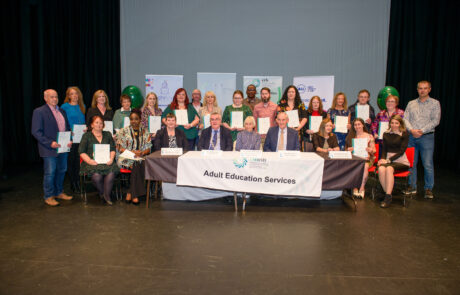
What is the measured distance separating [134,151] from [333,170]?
2943 millimetres

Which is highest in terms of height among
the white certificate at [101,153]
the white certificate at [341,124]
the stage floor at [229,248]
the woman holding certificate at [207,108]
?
the woman holding certificate at [207,108]

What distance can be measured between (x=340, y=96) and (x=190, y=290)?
4252mm

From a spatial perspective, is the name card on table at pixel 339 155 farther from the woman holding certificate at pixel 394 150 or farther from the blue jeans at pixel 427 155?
the blue jeans at pixel 427 155

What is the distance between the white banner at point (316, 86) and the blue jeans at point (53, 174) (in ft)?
17.8

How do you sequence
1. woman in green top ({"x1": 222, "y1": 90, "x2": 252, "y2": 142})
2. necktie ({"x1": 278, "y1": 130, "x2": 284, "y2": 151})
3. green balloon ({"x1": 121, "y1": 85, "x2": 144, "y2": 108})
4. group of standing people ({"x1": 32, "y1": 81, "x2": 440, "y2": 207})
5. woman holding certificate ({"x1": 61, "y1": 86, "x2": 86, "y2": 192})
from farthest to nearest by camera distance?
green balloon ({"x1": 121, "y1": 85, "x2": 144, "y2": 108}) → woman in green top ({"x1": 222, "y1": 90, "x2": 252, "y2": 142}) → woman holding certificate ({"x1": 61, "y1": 86, "x2": 86, "y2": 192}) → necktie ({"x1": 278, "y1": 130, "x2": 284, "y2": 151}) → group of standing people ({"x1": 32, "y1": 81, "x2": 440, "y2": 207})

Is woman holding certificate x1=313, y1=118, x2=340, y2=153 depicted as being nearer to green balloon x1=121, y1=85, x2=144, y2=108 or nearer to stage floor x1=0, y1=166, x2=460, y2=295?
stage floor x1=0, y1=166, x2=460, y2=295

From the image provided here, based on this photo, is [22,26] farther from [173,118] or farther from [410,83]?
[410,83]

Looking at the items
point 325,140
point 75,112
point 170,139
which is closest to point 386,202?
point 325,140

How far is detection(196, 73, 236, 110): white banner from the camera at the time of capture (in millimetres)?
7520

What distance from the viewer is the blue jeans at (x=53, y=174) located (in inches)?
171

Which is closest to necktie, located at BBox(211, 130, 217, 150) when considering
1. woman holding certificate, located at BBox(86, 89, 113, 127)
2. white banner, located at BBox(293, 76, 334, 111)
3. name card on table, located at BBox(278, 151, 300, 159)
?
name card on table, located at BBox(278, 151, 300, 159)

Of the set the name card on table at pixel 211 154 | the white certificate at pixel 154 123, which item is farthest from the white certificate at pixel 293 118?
the white certificate at pixel 154 123

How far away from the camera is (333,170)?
160 inches

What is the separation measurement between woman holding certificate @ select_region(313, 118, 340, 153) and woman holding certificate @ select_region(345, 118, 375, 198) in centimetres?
22
